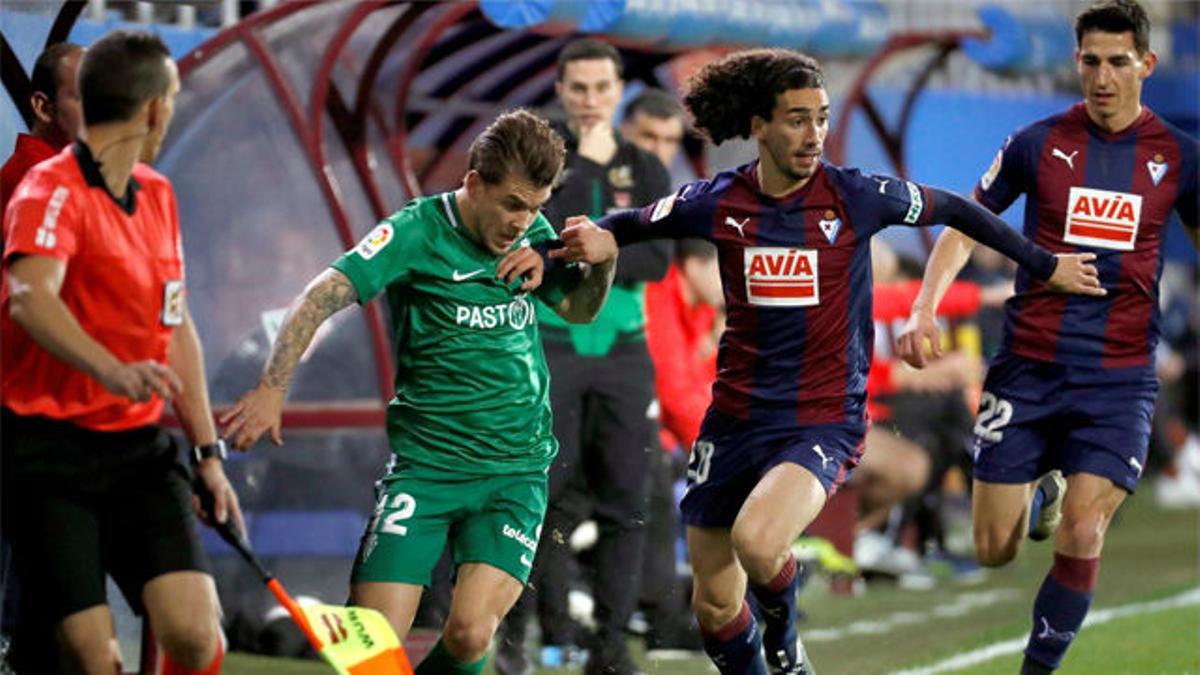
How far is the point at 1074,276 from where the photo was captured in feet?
26.3

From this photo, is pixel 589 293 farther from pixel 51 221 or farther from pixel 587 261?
pixel 51 221

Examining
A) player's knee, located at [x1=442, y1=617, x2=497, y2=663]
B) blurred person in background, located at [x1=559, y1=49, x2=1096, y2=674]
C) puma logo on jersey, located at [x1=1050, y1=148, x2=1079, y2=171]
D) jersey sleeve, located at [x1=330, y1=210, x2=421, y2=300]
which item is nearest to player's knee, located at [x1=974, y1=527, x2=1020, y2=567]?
blurred person in background, located at [x1=559, y1=49, x2=1096, y2=674]

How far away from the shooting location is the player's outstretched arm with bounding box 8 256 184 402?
5996 mm

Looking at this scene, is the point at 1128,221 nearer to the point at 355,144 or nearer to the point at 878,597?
the point at 355,144

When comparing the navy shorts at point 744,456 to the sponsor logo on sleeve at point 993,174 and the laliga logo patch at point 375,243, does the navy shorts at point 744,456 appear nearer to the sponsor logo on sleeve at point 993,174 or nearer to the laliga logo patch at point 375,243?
the laliga logo patch at point 375,243

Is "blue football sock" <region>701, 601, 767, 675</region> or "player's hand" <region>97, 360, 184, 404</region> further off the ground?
"player's hand" <region>97, 360, 184, 404</region>

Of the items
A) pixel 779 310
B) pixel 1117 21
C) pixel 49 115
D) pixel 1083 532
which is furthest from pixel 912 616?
pixel 49 115

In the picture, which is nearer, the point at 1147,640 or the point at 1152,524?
the point at 1147,640

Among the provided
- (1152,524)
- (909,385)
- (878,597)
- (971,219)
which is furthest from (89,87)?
(1152,524)

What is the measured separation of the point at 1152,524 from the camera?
17.7 meters

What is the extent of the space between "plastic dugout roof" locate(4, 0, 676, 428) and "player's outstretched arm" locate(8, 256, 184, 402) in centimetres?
353

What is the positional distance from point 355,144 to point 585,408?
1.88 meters

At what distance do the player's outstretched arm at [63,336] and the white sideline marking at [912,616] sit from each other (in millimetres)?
5367

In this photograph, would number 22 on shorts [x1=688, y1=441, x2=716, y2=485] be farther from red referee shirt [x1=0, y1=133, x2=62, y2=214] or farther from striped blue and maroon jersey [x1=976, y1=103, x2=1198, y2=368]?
red referee shirt [x1=0, y1=133, x2=62, y2=214]
